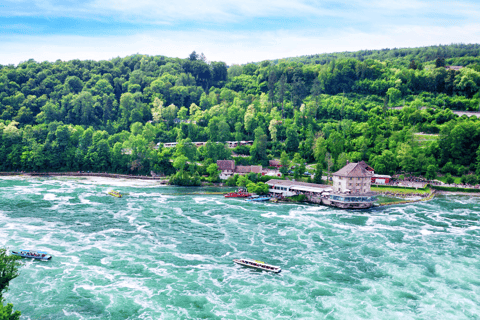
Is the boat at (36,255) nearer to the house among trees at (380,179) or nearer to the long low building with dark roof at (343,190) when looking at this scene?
the long low building with dark roof at (343,190)

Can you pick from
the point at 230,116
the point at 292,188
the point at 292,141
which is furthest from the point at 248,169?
the point at 230,116

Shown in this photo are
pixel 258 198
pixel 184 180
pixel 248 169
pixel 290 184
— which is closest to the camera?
pixel 258 198

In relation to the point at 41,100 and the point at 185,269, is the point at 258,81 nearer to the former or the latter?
the point at 41,100

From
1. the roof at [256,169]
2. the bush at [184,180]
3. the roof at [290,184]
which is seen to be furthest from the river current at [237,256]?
the roof at [256,169]

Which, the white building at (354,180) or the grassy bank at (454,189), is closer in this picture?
the white building at (354,180)

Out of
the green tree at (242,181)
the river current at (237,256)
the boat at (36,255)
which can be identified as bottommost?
the river current at (237,256)

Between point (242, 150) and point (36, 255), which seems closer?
point (36, 255)

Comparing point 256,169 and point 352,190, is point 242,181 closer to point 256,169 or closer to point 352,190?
point 256,169

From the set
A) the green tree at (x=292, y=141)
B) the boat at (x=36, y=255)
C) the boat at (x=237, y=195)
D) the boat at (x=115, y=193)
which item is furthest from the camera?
the green tree at (x=292, y=141)
